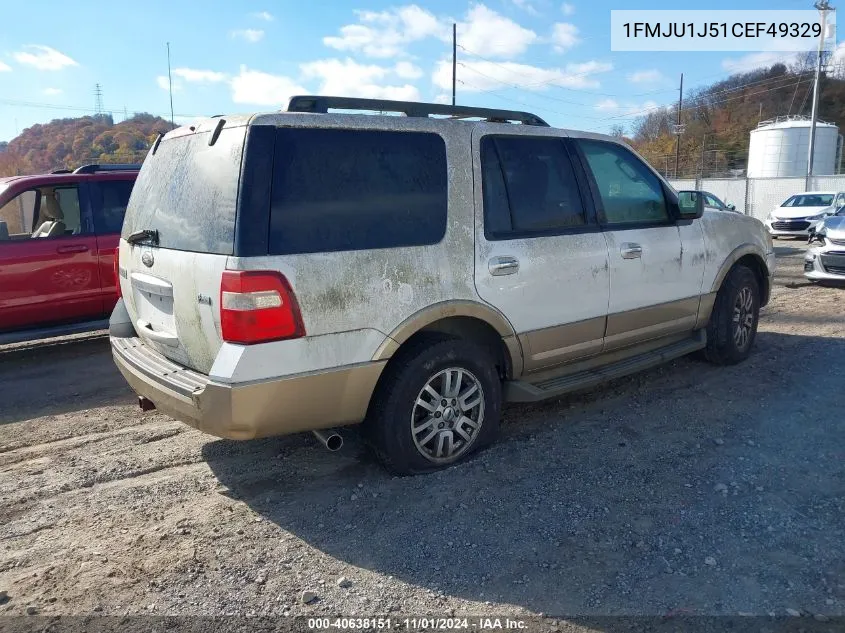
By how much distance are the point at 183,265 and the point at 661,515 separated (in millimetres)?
2769

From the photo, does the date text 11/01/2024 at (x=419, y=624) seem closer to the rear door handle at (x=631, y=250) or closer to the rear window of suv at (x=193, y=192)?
the rear window of suv at (x=193, y=192)

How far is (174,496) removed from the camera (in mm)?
3631

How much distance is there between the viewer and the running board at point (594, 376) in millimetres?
4137

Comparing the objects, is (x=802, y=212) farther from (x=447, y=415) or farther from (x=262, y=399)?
(x=262, y=399)

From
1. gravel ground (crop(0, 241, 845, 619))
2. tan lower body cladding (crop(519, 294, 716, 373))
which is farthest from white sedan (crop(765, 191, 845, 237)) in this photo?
gravel ground (crop(0, 241, 845, 619))

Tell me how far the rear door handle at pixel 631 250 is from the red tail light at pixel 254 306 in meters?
2.50

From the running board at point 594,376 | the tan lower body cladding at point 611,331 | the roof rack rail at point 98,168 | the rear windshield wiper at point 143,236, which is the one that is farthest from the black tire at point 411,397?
the roof rack rail at point 98,168

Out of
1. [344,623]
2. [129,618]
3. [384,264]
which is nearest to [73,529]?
[129,618]

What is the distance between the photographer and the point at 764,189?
32.7 m

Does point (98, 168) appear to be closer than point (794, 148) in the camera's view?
Yes

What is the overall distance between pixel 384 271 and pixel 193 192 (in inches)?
43.0

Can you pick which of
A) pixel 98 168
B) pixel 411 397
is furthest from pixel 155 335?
pixel 98 168

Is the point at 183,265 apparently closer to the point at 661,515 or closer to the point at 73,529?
the point at 73,529

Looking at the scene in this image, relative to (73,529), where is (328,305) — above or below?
above
